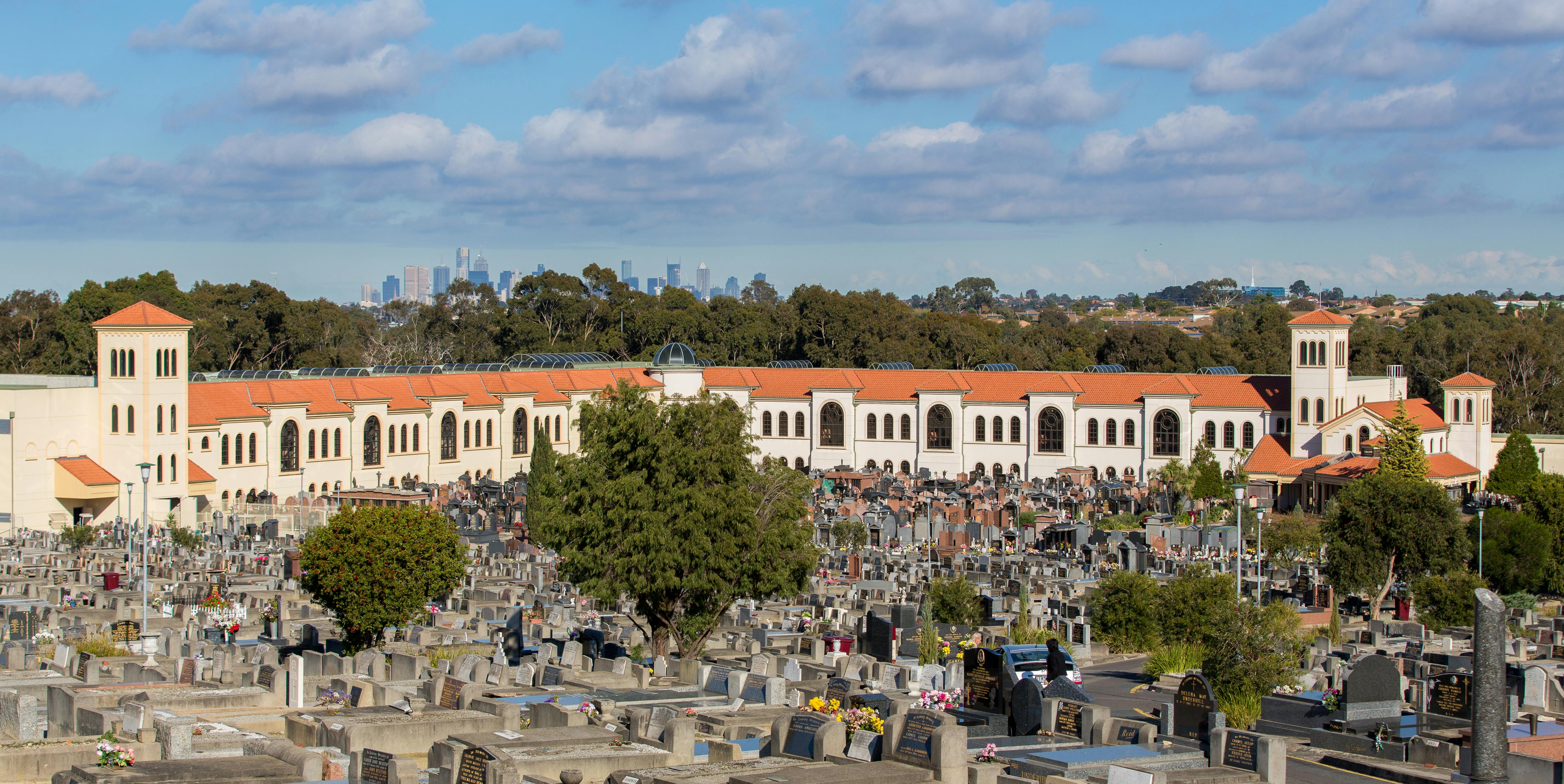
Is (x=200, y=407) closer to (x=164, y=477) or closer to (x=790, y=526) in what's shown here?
(x=164, y=477)

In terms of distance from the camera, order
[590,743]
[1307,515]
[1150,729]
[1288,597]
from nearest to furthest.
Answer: [590,743] < [1150,729] < [1288,597] < [1307,515]

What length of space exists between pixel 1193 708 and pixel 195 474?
4850cm

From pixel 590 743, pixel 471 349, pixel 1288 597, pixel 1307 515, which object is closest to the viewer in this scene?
pixel 590 743

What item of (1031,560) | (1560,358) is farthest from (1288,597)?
(1560,358)

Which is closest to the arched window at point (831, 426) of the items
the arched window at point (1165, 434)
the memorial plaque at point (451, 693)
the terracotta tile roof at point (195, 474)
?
the arched window at point (1165, 434)

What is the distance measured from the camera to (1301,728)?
21.5 m

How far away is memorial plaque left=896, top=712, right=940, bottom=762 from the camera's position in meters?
16.4

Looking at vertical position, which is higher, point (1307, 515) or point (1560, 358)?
point (1560, 358)

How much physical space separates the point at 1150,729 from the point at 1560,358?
279 ft

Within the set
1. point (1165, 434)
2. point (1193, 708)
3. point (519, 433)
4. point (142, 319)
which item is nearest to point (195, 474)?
point (142, 319)

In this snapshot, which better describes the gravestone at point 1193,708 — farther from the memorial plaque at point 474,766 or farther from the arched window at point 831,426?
the arched window at point 831,426

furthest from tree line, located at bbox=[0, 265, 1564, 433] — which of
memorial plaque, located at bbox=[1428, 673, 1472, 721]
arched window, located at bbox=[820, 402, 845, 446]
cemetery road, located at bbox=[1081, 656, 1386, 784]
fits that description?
memorial plaque, located at bbox=[1428, 673, 1472, 721]

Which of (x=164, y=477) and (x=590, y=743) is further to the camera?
(x=164, y=477)

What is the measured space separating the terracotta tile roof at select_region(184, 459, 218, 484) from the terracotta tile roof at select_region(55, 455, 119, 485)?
2.79m
